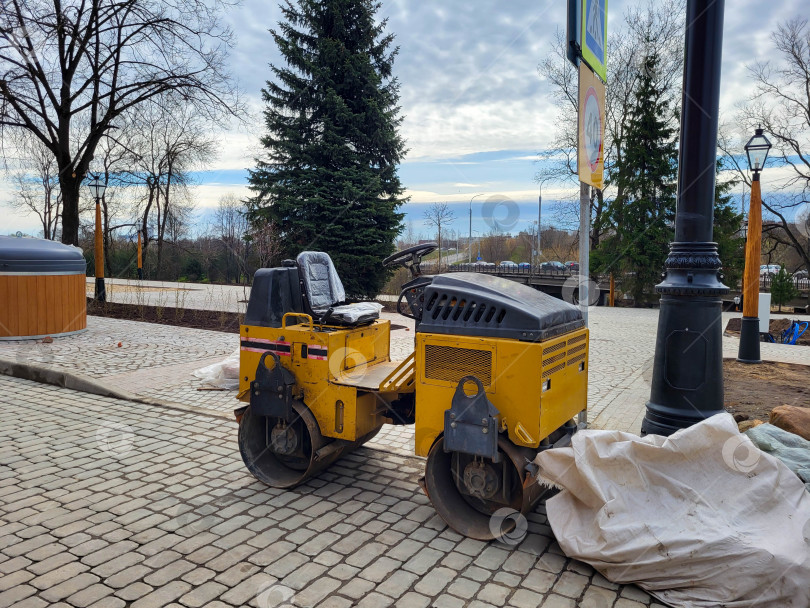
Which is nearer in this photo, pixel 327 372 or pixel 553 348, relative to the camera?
pixel 553 348

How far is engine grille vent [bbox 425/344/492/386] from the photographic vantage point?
3.35 meters

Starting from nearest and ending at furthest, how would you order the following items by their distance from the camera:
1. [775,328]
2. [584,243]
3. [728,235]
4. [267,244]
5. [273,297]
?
[273,297], [584,243], [775,328], [267,244], [728,235]

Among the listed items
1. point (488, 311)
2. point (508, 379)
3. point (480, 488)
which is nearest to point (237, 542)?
point (480, 488)

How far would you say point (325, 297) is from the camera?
4.84 meters

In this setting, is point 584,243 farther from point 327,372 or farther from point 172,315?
point 172,315

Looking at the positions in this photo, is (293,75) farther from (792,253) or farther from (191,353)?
(792,253)

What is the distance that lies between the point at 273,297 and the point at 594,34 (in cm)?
348

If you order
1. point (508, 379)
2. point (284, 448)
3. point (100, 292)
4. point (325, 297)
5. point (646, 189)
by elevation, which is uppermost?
point (646, 189)

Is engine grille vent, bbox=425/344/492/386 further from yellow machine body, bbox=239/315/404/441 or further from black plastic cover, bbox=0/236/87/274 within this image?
black plastic cover, bbox=0/236/87/274

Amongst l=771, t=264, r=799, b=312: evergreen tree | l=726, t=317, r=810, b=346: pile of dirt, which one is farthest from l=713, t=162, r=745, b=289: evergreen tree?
l=726, t=317, r=810, b=346: pile of dirt

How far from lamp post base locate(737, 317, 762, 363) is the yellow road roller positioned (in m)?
7.83

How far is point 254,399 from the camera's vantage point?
423cm

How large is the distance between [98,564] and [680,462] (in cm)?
324

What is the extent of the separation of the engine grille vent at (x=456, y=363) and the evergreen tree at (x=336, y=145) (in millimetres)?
15366
